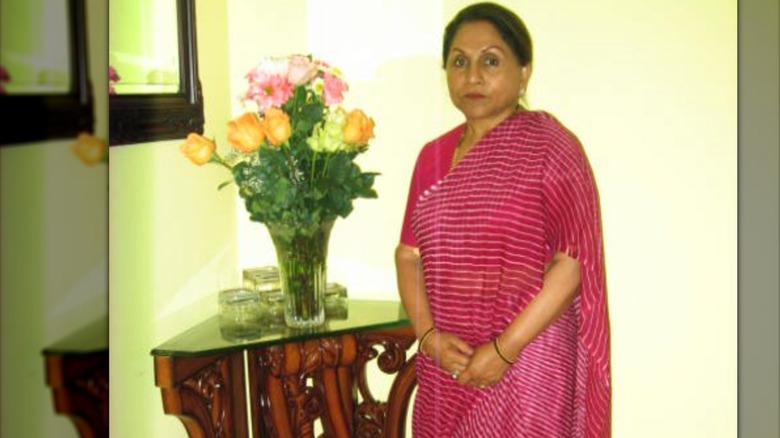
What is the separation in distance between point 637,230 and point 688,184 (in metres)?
0.12

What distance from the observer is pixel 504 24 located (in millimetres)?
1079

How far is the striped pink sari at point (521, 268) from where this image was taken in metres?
1.04

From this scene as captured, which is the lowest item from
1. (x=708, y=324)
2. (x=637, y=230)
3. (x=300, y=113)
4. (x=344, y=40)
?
(x=708, y=324)

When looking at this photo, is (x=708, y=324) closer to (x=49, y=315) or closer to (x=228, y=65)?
(x=228, y=65)

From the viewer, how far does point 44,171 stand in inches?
12.6

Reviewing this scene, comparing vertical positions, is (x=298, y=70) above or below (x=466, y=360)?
above

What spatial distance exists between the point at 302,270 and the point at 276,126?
0.79ft

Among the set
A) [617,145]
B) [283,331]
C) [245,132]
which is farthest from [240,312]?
[617,145]

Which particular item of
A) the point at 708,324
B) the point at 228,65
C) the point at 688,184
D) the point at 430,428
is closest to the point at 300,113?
the point at 228,65

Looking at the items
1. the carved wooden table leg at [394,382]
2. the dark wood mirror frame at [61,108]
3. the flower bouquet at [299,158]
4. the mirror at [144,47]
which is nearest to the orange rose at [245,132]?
the flower bouquet at [299,158]

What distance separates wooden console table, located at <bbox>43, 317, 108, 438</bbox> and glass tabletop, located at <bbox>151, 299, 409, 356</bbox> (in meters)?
0.72

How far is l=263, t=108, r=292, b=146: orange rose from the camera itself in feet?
3.49

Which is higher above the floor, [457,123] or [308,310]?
[457,123]

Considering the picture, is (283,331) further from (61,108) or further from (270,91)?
(61,108)
